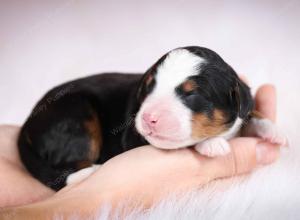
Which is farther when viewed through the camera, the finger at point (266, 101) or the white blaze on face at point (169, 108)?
the finger at point (266, 101)

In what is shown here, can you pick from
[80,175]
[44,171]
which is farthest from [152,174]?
[44,171]

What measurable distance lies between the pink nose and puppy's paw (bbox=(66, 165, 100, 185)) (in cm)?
42

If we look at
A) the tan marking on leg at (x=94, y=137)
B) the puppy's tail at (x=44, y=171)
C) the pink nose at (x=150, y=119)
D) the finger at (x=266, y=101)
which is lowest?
the puppy's tail at (x=44, y=171)

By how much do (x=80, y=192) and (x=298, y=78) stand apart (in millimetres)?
1032

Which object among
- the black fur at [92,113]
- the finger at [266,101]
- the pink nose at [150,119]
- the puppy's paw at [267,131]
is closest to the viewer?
the pink nose at [150,119]

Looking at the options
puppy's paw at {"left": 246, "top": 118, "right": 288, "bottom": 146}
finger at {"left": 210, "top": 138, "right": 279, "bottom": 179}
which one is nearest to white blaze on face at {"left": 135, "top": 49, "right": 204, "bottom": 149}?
finger at {"left": 210, "top": 138, "right": 279, "bottom": 179}

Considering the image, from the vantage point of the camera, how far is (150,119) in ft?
5.83

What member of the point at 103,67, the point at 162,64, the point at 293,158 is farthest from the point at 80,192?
the point at 103,67

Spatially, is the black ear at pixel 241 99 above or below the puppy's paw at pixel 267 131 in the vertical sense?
above

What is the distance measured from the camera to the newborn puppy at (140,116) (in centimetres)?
184

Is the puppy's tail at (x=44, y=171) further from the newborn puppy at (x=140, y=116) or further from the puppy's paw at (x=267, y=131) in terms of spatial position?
the puppy's paw at (x=267, y=131)

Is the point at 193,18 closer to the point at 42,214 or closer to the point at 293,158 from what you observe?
the point at 293,158

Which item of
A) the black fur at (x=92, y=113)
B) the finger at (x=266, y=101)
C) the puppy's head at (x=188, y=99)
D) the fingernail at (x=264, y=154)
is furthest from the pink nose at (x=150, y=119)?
the finger at (x=266, y=101)

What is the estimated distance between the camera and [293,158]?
6.88ft
